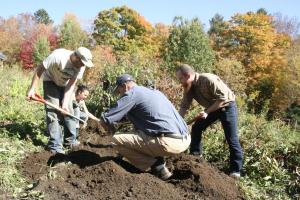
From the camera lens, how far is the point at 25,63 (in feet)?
117

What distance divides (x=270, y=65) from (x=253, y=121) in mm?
19731

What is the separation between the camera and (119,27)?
123 feet

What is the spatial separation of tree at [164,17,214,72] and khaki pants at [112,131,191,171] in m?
17.5

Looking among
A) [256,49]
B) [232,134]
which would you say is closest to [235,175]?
[232,134]

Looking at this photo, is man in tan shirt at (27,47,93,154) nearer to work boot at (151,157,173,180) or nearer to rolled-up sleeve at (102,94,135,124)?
rolled-up sleeve at (102,94,135,124)

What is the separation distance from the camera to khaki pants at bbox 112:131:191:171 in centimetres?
511

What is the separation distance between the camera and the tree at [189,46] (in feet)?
75.8

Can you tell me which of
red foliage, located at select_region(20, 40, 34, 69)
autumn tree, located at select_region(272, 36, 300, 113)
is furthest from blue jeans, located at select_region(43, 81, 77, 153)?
red foliage, located at select_region(20, 40, 34, 69)

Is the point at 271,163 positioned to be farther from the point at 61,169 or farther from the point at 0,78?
the point at 0,78

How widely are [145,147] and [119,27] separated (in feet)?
109

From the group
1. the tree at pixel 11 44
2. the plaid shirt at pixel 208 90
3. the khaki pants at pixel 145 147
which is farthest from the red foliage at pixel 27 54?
the khaki pants at pixel 145 147

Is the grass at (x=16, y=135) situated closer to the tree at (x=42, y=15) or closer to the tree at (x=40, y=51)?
the tree at (x=40, y=51)

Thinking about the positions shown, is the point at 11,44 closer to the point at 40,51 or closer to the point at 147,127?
the point at 40,51

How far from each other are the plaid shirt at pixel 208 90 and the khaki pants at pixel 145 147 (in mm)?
768
